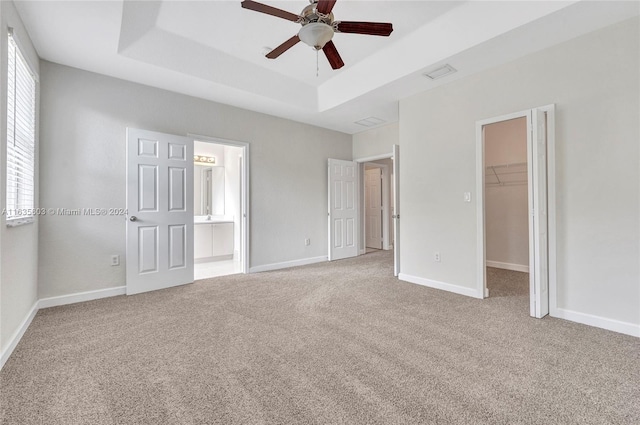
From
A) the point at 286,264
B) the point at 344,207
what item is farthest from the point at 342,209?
the point at 286,264

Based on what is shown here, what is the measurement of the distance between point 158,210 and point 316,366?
300cm

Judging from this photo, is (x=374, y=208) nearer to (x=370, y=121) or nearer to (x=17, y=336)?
(x=370, y=121)

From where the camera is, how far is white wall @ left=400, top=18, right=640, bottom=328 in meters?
2.48

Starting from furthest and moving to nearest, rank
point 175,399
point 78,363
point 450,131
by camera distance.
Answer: point 450,131
point 78,363
point 175,399

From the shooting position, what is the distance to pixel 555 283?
285cm

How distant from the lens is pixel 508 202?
4.96m

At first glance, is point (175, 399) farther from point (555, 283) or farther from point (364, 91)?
point (364, 91)

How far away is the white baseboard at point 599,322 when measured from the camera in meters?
2.45

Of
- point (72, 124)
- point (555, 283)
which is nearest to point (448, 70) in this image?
point (555, 283)

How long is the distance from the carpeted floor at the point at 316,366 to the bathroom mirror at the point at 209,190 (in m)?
3.19

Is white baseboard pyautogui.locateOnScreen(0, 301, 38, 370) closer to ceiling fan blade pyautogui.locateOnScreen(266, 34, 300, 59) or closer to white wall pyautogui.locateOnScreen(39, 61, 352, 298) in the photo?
white wall pyautogui.locateOnScreen(39, 61, 352, 298)

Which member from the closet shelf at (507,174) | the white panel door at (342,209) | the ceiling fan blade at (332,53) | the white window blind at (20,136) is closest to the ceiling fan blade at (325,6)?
the ceiling fan blade at (332,53)

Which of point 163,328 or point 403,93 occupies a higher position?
point 403,93

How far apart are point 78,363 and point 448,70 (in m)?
4.40
